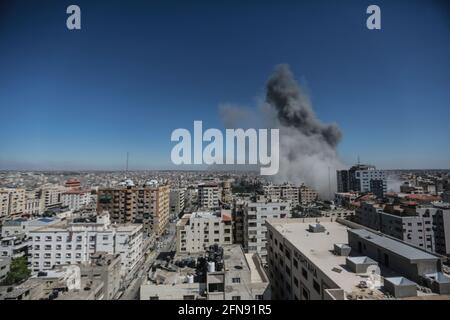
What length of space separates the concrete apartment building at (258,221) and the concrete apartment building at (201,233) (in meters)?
0.68

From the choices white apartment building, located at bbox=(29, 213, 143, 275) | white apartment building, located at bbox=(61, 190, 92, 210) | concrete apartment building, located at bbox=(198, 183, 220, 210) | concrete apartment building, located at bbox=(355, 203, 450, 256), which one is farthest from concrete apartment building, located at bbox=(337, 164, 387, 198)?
white apartment building, located at bbox=(61, 190, 92, 210)

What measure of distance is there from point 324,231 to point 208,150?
2.06 metres

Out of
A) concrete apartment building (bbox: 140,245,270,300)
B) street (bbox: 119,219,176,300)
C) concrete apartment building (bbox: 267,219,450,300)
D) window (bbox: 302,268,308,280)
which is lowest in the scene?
street (bbox: 119,219,176,300)

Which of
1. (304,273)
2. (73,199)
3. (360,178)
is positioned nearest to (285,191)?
(360,178)

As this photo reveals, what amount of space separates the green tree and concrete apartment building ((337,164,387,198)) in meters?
18.5

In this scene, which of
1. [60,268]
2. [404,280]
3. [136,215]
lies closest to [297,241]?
[404,280]

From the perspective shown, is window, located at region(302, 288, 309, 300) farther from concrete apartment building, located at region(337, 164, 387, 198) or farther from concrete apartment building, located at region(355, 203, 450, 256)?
concrete apartment building, located at region(337, 164, 387, 198)

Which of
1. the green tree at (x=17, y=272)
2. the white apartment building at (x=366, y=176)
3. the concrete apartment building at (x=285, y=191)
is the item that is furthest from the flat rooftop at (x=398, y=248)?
the white apartment building at (x=366, y=176)

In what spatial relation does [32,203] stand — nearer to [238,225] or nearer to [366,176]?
[238,225]

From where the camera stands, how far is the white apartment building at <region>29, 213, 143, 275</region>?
6727 millimetres

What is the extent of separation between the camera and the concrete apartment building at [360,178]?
18.5m

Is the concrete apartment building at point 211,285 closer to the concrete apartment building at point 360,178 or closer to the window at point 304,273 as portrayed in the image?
the window at point 304,273

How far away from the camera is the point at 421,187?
14945 mm

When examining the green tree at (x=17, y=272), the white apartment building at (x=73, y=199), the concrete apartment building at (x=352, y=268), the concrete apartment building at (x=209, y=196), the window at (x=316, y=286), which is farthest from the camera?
the white apartment building at (x=73, y=199)
